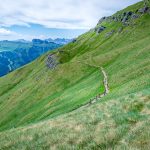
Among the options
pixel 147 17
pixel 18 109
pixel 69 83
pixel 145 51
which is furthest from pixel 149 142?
pixel 147 17

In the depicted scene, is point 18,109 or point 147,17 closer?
point 18,109

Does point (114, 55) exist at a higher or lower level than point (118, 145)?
higher

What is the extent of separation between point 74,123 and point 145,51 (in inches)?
2744

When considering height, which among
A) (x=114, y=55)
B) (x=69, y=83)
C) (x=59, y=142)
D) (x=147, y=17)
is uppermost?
(x=147, y=17)

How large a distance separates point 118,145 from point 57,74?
368 feet

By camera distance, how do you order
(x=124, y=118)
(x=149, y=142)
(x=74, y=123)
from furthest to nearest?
1. (x=74, y=123)
2. (x=124, y=118)
3. (x=149, y=142)

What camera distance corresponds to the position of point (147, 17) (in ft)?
625

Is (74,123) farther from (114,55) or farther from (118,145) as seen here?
(114,55)

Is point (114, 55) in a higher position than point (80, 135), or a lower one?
higher

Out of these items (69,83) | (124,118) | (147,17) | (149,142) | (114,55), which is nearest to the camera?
(149,142)

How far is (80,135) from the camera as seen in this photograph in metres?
18.1

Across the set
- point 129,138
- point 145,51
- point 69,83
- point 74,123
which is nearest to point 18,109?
point 69,83

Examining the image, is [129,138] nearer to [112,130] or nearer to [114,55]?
[112,130]

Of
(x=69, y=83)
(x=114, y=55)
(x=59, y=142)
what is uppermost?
(x=114, y=55)
